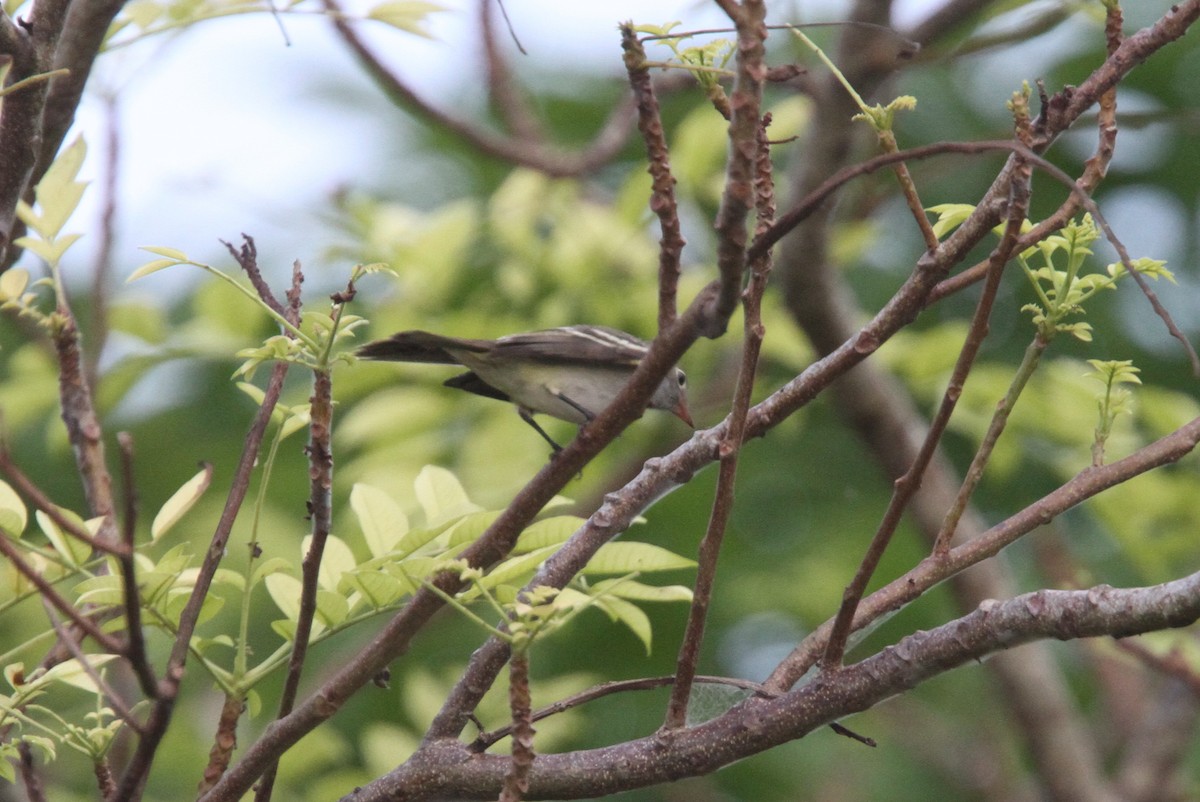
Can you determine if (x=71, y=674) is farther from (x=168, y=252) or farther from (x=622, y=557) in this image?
(x=622, y=557)

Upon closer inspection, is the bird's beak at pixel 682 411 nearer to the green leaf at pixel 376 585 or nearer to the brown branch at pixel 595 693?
the brown branch at pixel 595 693

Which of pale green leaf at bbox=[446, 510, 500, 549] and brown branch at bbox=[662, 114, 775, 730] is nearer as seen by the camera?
brown branch at bbox=[662, 114, 775, 730]

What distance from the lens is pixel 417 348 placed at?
371cm

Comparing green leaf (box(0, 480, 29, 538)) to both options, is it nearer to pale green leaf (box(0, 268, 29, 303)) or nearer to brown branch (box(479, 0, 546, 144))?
pale green leaf (box(0, 268, 29, 303))

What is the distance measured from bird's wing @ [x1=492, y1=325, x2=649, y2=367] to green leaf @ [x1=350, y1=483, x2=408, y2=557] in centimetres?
184

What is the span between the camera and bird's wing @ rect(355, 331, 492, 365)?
345cm

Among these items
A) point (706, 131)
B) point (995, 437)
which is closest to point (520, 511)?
point (995, 437)

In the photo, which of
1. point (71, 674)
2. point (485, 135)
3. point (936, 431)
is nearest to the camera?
point (936, 431)

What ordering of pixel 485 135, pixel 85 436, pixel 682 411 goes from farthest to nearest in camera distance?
pixel 485 135
pixel 682 411
pixel 85 436

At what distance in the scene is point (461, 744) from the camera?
212cm

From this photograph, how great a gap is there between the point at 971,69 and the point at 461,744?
34.2 feet

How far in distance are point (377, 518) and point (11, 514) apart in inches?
25.9

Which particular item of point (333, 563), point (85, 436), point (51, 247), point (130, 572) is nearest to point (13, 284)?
point (51, 247)

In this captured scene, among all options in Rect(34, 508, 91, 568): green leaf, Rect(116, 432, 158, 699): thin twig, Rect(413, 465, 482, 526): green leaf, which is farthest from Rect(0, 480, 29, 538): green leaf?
Rect(116, 432, 158, 699): thin twig
